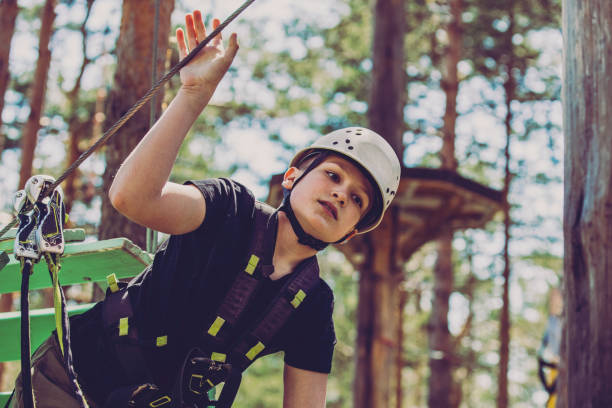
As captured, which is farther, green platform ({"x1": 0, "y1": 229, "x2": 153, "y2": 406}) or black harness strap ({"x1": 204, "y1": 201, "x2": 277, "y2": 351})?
green platform ({"x1": 0, "y1": 229, "x2": 153, "y2": 406})

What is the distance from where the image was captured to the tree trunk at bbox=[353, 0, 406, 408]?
864 centimetres

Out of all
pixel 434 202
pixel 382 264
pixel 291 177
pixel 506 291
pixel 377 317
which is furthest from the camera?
pixel 506 291

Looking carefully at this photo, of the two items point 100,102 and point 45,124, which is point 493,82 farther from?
point 45,124

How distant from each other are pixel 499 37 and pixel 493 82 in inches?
48.7

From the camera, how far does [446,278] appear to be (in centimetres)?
1480

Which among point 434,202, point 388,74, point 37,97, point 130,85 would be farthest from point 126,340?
point 37,97

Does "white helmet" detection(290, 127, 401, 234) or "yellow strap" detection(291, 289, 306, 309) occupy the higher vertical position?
"white helmet" detection(290, 127, 401, 234)

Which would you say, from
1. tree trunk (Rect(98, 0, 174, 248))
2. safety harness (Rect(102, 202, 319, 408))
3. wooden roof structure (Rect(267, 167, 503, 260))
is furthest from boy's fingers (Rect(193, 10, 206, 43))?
wooden roof structure (Rect(267, 167, 503, 260))

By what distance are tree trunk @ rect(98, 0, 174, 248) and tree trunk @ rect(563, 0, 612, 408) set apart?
113 inches

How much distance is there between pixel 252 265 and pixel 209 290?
0.18 m

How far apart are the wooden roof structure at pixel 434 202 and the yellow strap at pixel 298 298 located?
5487 mm

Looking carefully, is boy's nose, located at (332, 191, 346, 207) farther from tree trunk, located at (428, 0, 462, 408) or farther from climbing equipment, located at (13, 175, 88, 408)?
tree trunk, located at (428, 0, 462, 408)

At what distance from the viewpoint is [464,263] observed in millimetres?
20031

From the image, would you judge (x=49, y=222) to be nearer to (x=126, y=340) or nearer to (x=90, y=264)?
(x=126, y=340)
